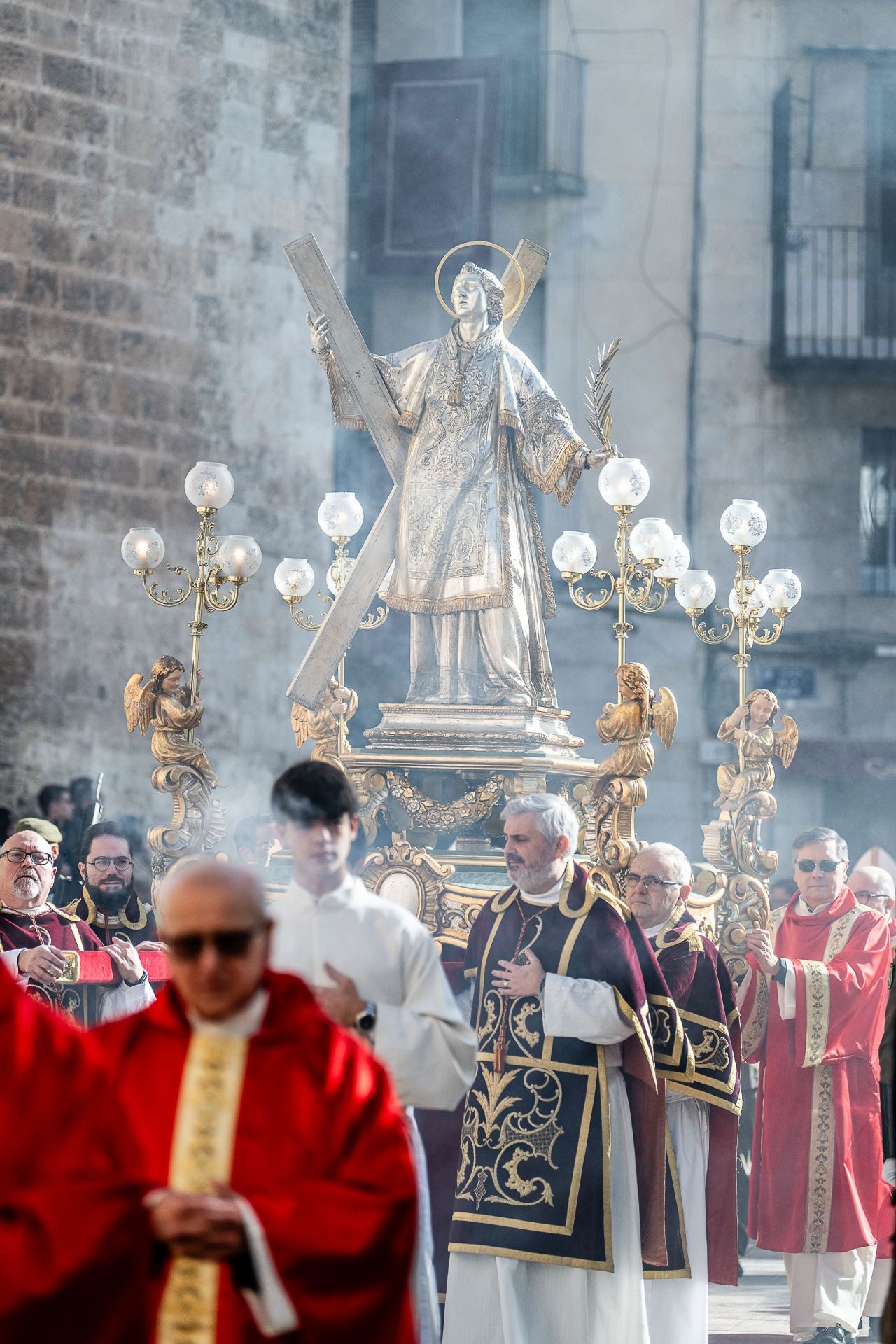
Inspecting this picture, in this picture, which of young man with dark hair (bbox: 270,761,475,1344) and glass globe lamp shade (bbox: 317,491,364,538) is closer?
young man with dark hair (bbox: 270,761,475,1344)

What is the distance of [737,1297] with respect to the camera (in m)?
6.91

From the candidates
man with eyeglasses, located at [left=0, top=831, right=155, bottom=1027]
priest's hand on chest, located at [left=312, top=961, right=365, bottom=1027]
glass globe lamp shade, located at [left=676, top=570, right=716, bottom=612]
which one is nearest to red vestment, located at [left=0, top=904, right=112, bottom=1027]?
man with eyeglasses, located at [left=0, top=831, right=155, bottom=1027]

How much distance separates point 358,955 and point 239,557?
4.66 meters

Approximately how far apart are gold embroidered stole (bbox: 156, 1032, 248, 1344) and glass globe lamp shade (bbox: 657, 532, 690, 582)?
576cm

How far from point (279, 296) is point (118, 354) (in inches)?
49.9

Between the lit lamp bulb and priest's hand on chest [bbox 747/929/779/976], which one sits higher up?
the lit lamp bulb

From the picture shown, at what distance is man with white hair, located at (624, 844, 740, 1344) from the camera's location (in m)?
5.45

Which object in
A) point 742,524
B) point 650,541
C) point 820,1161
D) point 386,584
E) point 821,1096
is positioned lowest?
point 820,1161

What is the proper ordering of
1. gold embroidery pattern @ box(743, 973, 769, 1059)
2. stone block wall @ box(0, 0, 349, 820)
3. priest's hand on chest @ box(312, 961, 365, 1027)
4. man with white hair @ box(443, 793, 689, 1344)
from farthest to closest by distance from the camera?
stone block wall @ box(0, 0, 349, 820) → gold embroidery pattern @ box(743, 973, 769, 1059) → man with white hair @ box(443, 793, 689, 1344) → priest's hand on chest @ box(312, 961, 365, 1027)

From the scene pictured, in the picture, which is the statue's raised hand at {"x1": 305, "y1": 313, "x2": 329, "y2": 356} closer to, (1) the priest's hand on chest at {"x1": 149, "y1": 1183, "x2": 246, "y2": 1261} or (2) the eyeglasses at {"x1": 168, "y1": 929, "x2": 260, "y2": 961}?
(2) the eyeglasses at {"x1": 168, "y1": 929, "x2": 260, "y2": 961}

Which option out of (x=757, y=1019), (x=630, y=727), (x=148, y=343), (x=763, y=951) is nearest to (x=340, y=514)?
(x=630, y=727)

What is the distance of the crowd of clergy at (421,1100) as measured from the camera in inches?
99.9

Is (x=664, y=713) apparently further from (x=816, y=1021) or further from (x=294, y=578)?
(x=294, y=578)

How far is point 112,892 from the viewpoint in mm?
6512
